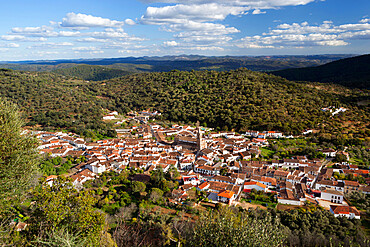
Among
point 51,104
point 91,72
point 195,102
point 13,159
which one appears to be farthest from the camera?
point 91,72

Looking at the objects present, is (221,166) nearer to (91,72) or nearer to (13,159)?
(13,159)

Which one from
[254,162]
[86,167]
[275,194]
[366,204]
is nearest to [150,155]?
[86,167]

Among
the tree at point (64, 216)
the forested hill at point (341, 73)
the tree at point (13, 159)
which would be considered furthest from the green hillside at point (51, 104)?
the forested hill at point (341, 73)

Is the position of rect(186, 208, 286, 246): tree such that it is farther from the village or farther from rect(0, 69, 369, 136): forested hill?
rect(0, 69, 369, 136): forested hill

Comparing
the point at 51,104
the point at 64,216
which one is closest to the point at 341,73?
the point at 51,104

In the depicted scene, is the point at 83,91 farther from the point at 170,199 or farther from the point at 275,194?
the point at 275,194

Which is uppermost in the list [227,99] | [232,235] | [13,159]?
[13,159]
